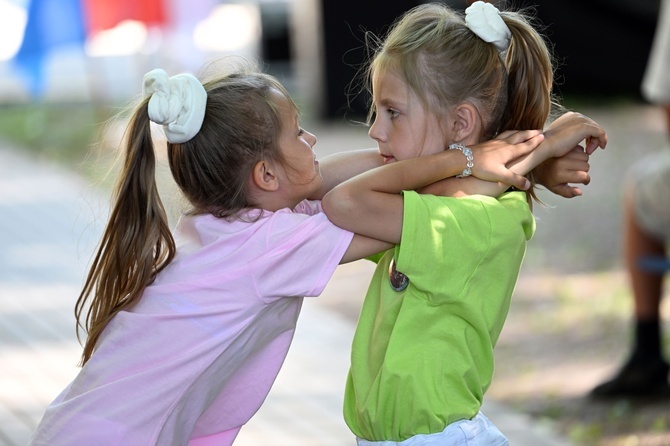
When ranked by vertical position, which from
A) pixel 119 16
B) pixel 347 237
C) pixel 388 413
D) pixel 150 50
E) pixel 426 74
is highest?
pixel 426 74

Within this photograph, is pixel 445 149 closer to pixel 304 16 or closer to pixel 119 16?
pixel 119 16

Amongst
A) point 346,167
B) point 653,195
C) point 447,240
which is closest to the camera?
point 447,240

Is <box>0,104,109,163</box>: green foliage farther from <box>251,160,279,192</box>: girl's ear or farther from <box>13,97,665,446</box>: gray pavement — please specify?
<box>251,160,279,192</box>: girl's ear

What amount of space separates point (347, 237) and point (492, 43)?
0.50m

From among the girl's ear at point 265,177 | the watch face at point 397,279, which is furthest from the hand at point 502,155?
the girl's ear at point 265,177

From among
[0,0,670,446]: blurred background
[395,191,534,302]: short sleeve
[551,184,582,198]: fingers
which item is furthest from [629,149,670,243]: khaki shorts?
[395,191,534,302]: short sleeve

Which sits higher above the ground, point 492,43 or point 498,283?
point 492,43

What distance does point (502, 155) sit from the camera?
216 centimetres

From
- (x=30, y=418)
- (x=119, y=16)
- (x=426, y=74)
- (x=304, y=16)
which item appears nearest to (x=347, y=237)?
(x=426, y=74)

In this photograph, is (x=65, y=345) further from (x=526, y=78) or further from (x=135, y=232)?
(x=526, y=78)

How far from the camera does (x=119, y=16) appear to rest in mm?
10242

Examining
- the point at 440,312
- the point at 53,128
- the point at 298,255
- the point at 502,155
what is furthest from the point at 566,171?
the point at 53,128

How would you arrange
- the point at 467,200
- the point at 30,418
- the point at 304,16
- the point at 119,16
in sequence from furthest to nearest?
the point at 304,16, the point at 119,16, the point at 30,418, the point at 467,200

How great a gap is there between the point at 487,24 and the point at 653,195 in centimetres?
221
